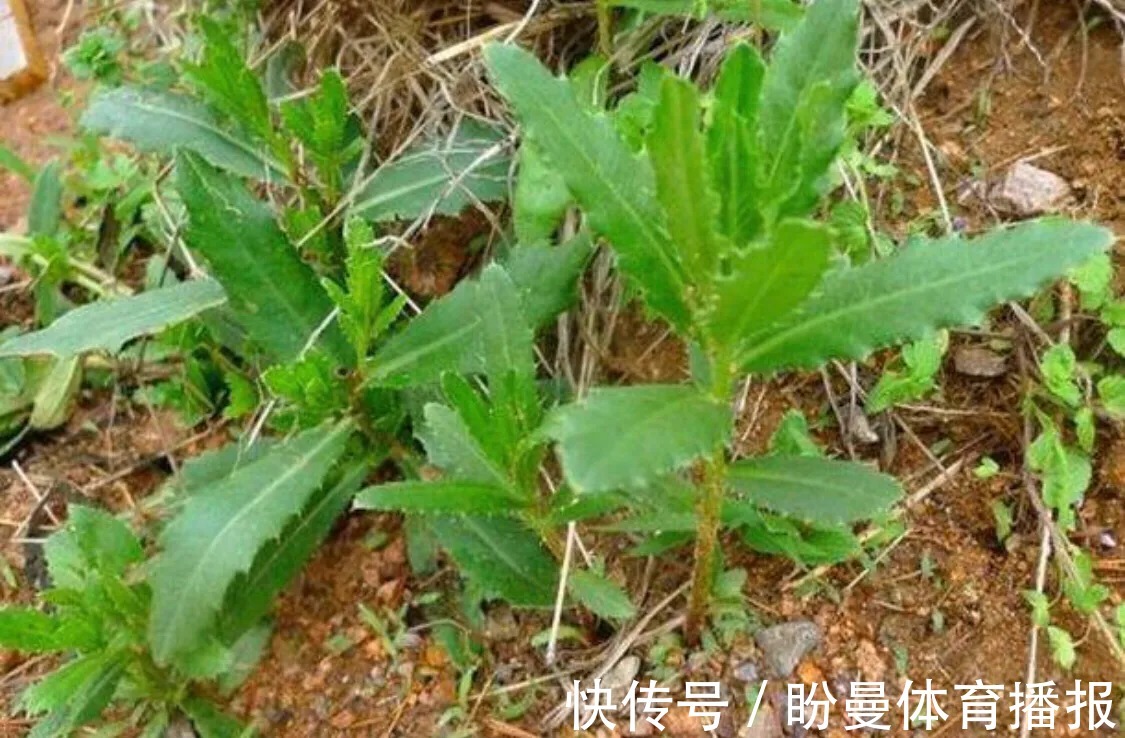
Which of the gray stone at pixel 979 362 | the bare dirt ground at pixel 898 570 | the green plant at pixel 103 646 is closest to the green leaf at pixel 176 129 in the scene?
the bare dirt ground at pixel 898 570

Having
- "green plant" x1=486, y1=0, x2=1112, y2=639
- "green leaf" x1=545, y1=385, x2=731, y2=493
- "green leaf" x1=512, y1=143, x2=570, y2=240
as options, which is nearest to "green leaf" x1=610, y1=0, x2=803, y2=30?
"green leaf" x1=512, y1=143, x2=570, y2=240

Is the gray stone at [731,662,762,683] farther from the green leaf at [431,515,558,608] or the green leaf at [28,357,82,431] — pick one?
the green leaf at [28,357,82,431]

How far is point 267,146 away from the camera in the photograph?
169 centimetres

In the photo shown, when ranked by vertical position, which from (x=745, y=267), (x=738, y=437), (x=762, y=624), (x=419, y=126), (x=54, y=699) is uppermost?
(x=745, y=267)

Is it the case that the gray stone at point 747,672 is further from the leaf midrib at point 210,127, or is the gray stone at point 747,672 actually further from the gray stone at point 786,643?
the leaf midrib at point 210,127

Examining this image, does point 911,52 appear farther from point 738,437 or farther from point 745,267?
point 745,267

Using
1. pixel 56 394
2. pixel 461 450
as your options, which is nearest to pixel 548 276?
pixel 461 450

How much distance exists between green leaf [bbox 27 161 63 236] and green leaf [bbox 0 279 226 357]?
0.46 meters

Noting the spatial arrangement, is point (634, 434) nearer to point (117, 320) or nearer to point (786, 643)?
point (786, 643)

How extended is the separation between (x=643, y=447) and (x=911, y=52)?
87 centimetres

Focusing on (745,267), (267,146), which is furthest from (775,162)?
(267,146)

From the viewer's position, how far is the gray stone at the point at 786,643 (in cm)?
143

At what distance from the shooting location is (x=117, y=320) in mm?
1577

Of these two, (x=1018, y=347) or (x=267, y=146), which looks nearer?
(x=1018, y=347)
